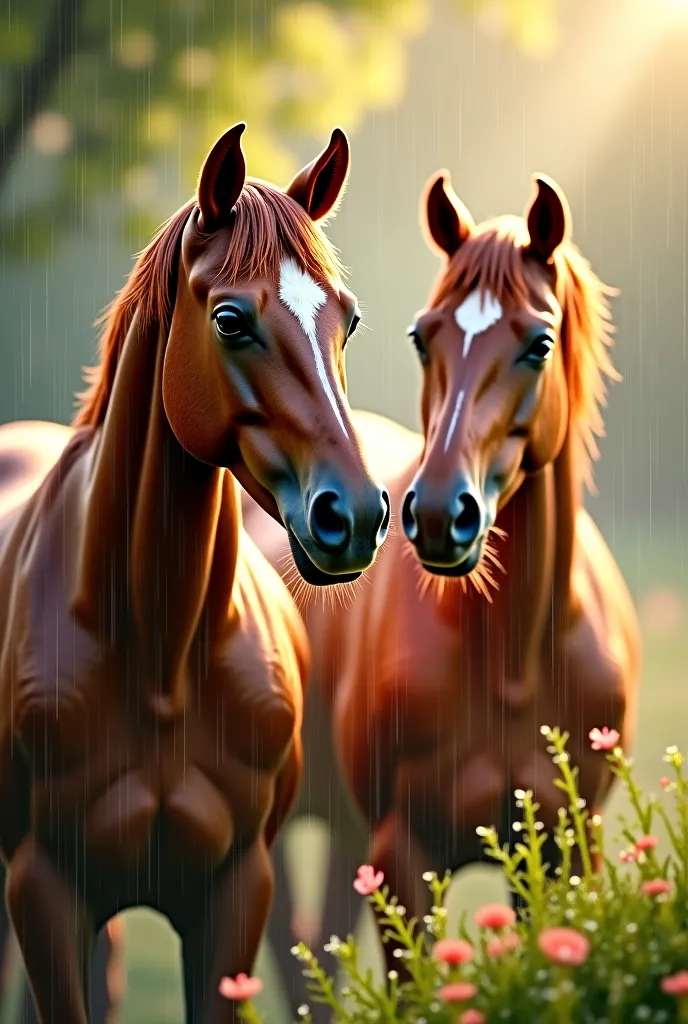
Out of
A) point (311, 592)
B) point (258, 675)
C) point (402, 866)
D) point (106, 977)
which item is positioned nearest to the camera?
point (258, 675)

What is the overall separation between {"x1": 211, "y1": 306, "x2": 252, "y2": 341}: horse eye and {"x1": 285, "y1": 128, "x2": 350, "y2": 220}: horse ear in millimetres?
342

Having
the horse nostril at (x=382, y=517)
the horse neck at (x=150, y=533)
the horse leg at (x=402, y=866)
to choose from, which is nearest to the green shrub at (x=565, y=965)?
the horse nostril at (x=382, y=517)

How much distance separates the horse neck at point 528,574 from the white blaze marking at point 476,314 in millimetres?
359

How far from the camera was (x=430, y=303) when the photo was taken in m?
2.87

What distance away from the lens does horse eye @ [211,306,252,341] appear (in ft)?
7.06

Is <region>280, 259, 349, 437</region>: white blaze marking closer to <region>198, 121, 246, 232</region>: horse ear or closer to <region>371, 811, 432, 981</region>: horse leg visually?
<region>198, 121, 246, 232</region>: horse ear

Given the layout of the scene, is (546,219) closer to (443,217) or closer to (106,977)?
(443,217)

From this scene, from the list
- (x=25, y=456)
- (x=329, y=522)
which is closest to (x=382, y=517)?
(x=329, y=522)

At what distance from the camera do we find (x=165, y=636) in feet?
7.98

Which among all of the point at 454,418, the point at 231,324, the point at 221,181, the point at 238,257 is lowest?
the point at 454,418

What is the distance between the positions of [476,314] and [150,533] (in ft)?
2.82

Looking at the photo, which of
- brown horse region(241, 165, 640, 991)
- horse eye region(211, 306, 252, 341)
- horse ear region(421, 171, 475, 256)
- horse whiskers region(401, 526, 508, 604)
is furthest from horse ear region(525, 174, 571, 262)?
horse eye region(211, 306, 252, 341)

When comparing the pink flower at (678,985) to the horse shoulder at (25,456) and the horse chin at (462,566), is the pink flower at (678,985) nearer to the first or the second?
the horse chin at (462,566)

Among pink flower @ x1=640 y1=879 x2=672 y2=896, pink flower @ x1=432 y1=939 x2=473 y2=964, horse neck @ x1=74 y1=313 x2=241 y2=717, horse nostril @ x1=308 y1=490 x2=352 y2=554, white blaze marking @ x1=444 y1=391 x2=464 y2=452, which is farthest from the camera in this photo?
white blaze marking @ x1=444 y1=391 x2=464 y2=452
